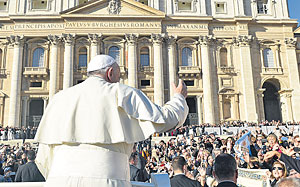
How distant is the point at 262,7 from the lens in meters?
34.9

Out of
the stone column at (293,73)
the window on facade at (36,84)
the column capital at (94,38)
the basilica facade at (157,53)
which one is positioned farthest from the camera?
the stone column at (293,73)

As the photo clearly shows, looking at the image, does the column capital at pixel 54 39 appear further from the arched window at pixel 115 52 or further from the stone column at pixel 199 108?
the stone column at pixel 199 108

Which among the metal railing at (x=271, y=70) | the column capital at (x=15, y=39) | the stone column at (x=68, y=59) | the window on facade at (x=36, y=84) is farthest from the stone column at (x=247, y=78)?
the column capital at (x=15, y=39)

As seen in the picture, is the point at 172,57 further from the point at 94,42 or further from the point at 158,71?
the point at 94,42

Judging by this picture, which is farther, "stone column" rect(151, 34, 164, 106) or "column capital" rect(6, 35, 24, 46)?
"column capital" rect(6, 35, 24, 46)

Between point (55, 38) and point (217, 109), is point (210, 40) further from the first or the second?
point (55, 38)

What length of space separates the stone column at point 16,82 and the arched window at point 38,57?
1.41 meters

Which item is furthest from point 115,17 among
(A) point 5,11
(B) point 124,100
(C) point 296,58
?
(B) point 124,100

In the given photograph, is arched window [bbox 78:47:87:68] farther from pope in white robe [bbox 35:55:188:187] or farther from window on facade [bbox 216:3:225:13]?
pope in white robe [bbox 35:55:188:187]

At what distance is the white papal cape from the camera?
6.49 feet

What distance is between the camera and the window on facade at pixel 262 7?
34.7 metres

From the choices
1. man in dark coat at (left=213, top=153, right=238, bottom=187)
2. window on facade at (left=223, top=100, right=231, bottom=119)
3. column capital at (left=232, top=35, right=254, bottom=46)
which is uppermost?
column capital at (left=232, top=35, right=254, bottom=46)

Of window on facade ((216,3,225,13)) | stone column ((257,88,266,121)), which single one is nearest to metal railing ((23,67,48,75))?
window on facade ((216,3,225,13))

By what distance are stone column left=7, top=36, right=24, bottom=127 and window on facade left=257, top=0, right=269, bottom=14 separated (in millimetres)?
29581
